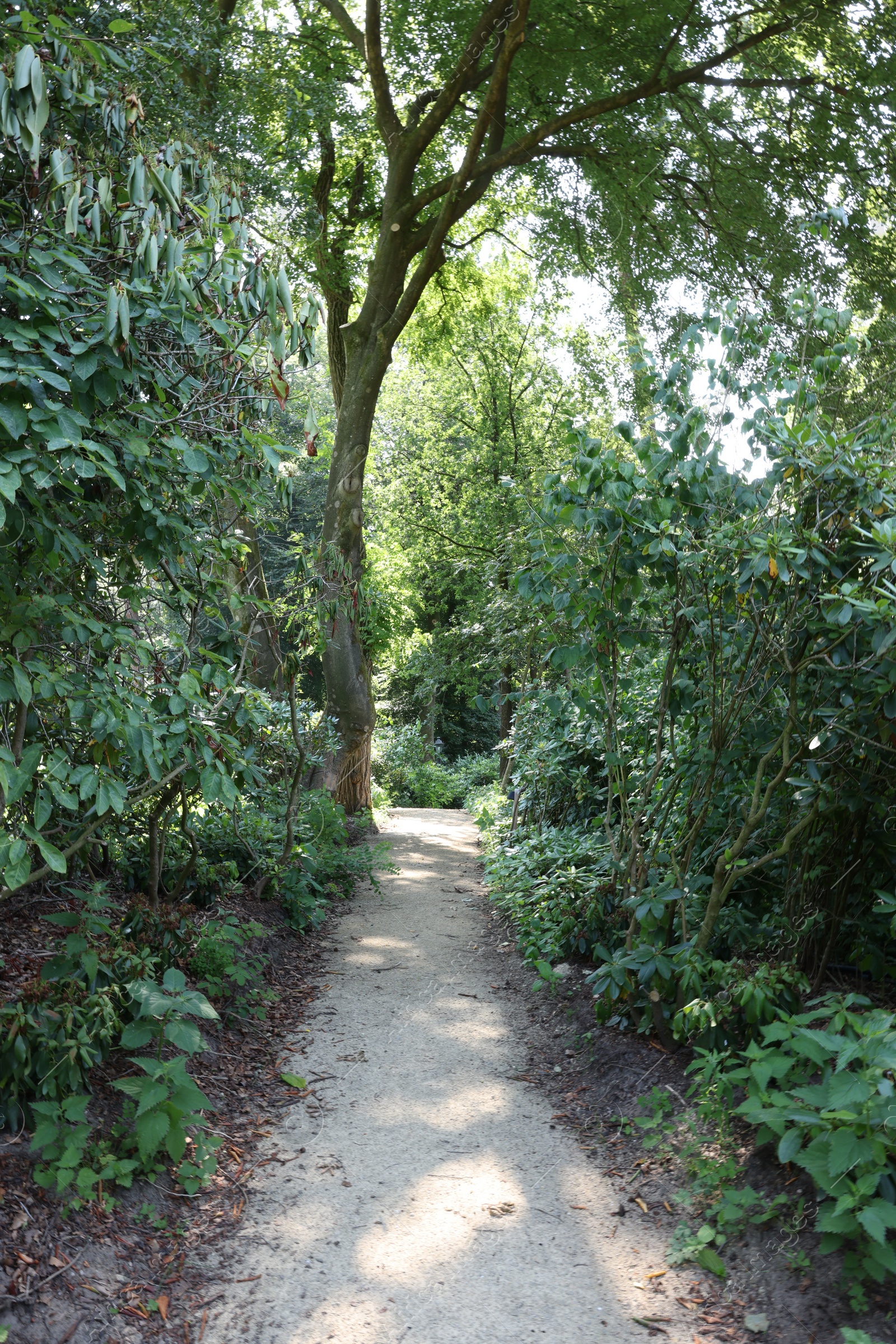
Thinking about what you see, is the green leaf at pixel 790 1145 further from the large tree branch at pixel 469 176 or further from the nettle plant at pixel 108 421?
the large tree branch at pixel 469 176

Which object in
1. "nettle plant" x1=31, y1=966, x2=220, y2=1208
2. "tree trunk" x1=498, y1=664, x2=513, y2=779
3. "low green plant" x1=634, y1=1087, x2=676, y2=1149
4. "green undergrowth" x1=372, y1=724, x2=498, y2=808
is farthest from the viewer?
"green undergrowth" x1=372, y1=724, x2=498, y2=808

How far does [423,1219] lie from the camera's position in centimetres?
332

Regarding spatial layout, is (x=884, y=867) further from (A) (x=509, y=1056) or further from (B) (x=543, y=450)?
(B) (x=543, y=450)

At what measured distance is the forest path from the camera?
2.80m

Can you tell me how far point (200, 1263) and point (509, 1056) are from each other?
7.35 feet

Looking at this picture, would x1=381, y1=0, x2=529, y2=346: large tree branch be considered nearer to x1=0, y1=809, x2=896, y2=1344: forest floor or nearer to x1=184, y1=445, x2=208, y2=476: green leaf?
x1=184, y1=445, x2=208, y2=476: green leaf

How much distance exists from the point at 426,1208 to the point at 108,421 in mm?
3159

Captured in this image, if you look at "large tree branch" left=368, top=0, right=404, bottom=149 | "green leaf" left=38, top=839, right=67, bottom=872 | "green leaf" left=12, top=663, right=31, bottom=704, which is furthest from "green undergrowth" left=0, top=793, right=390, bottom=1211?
"large tree branch" left=368, top=0, right=404, bottom=149

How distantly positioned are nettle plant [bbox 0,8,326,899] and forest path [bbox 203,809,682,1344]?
1.58 m

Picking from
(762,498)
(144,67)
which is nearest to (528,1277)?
(762,498)

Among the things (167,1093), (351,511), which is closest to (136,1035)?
(167,1093)

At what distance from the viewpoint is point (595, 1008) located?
474cm

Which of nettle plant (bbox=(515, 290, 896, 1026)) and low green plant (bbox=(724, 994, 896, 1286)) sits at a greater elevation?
nettle plant (bbox=(515, 290, 896, 1026))

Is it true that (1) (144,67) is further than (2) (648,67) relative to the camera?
No
